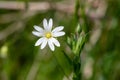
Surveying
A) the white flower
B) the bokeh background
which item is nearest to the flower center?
the white flower

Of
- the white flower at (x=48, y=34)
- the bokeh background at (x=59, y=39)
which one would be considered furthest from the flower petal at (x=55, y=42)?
the bokeh background at (x=59, y=39)

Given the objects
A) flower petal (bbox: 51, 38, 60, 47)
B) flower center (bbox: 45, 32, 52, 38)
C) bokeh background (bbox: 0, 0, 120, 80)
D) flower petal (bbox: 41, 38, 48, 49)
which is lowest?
bokeh background (bbox: 0, 0, 120, 80)

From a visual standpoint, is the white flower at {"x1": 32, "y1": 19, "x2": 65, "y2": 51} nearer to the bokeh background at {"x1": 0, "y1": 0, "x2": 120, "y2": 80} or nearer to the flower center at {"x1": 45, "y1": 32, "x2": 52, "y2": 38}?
the flower center at {"x1": 45, "y1": 32, "x2": 52, "y2": 38}

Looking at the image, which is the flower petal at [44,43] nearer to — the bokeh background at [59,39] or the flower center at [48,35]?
the flower center at [48,35]

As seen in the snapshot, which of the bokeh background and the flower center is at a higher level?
the flower center

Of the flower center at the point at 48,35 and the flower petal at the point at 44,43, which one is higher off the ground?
the flower center at the point at 48,35

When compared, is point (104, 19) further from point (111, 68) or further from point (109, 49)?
point (111, 68)

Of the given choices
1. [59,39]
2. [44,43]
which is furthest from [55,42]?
[59,39]

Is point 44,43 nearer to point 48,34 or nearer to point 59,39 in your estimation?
point 48,34
